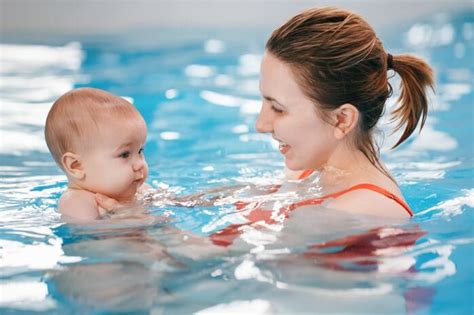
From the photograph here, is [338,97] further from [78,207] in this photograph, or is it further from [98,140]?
[78,207]

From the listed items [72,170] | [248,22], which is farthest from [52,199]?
[248,22]

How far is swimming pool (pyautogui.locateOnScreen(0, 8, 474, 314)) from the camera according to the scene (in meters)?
2.28

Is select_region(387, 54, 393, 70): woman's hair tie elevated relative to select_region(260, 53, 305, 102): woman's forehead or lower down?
elevated

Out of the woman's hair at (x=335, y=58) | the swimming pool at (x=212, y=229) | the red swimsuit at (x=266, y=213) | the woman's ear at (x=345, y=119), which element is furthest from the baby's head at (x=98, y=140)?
the woman's ear at (x=345, y=119)

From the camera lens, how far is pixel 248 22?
408 inches

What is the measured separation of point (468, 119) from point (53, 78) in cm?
353

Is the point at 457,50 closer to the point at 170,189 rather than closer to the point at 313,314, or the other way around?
the point at 170,189

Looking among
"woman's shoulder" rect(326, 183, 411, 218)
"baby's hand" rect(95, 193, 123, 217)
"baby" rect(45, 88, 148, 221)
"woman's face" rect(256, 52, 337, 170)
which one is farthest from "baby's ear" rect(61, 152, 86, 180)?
"woman's shoulder" rect(326, 183, 411, 218)

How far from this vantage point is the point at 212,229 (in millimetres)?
2879

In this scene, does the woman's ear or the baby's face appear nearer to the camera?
the woman's ear

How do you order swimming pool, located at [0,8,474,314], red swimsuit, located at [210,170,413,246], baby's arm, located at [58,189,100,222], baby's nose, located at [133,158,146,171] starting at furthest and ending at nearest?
baby's nose, located at [133,158,146,171] → baby's arm, located at [58,189,100,222] → red swimsuit, located at [210,170,413,246] → swimming pool, located at [0,8,474,314]

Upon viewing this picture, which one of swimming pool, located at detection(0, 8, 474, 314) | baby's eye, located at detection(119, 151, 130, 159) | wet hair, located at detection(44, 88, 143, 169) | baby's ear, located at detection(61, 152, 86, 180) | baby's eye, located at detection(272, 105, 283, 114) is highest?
baby's eye, located at detection(272, 105, 283, 114)

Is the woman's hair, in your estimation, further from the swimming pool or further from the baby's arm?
the baby's arm

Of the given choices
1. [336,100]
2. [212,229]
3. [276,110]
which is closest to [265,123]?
[276,110]
